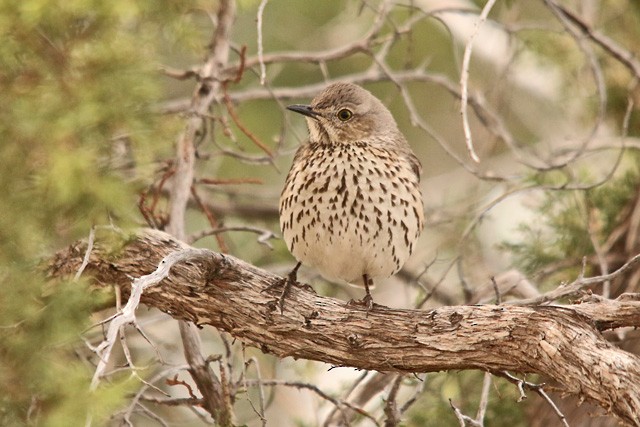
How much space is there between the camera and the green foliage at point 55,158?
2.71m

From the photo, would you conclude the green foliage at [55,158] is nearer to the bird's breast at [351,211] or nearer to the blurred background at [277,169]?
the blurred background at [277,169]

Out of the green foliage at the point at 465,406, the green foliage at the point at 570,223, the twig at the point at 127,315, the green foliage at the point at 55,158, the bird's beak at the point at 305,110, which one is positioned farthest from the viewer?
the green foliage at the point at 570,223

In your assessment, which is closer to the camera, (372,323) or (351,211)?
(372,323)

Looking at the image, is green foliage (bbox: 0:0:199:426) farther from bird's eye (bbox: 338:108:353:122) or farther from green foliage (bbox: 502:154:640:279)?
green foliage (bbox: 502:154:640:279)

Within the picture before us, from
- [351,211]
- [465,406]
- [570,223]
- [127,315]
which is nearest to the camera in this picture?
[127,315]

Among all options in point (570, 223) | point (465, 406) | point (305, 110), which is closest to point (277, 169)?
point (305, 110)

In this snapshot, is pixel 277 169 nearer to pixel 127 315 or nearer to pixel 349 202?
pixel 349 202

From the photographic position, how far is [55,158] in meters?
2.66

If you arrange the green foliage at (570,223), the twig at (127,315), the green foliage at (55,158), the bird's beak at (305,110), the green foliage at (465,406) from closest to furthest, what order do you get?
1. the green foliage at (55,158)
2. the twig at (127,315)
3. the bird's beak at (305,110)
4. the green foliage at (465,406)
5. the green foliage at (570,223)

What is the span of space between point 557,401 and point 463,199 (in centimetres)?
200

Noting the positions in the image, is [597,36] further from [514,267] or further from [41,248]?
[41,248]

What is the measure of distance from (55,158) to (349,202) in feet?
7.82

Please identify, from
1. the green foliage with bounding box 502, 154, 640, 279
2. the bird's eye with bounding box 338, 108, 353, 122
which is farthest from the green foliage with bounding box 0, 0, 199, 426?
the green foliage with bounding box 502, 154, 640, 279

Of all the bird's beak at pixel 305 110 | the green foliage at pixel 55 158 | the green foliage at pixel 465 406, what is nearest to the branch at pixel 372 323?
the green foliage at pixel 55 158
